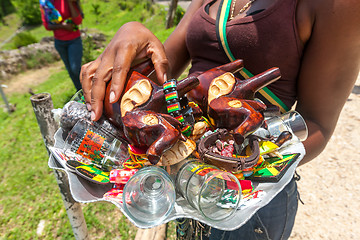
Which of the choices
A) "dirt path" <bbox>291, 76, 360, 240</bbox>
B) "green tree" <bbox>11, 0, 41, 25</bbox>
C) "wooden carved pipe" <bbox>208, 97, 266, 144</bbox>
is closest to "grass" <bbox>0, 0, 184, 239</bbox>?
"wooden carved pipe" <bbox>208, 97, 266, 144</bbox>

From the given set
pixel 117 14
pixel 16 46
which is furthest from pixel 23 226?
pixel 117 14

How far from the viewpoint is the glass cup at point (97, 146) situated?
767mm

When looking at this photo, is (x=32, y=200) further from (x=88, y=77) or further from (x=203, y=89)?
(x=203, y=89)

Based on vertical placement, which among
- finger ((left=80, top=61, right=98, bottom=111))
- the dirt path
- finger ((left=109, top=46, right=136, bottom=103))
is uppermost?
finger ((left=109, top=46, right=136, bottom=103))

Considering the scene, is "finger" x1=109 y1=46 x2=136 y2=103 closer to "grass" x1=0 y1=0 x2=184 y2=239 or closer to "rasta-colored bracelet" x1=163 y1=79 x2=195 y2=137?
"rasta-colored bracelet" x1=163 y1=79 x2=195 y2=137

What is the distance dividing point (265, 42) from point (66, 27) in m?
3.40

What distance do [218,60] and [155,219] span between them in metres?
0.76

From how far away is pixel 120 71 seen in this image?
0.81 metres

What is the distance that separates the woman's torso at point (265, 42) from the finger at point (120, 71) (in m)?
0.40

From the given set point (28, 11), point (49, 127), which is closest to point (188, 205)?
point (49, 127)

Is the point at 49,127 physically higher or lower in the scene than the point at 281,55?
lower

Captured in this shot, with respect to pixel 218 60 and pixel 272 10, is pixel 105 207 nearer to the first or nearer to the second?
pixel 218 60

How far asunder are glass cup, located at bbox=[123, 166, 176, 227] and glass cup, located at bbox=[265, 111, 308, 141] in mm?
420

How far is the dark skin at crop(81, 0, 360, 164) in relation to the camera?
0.83 meters
